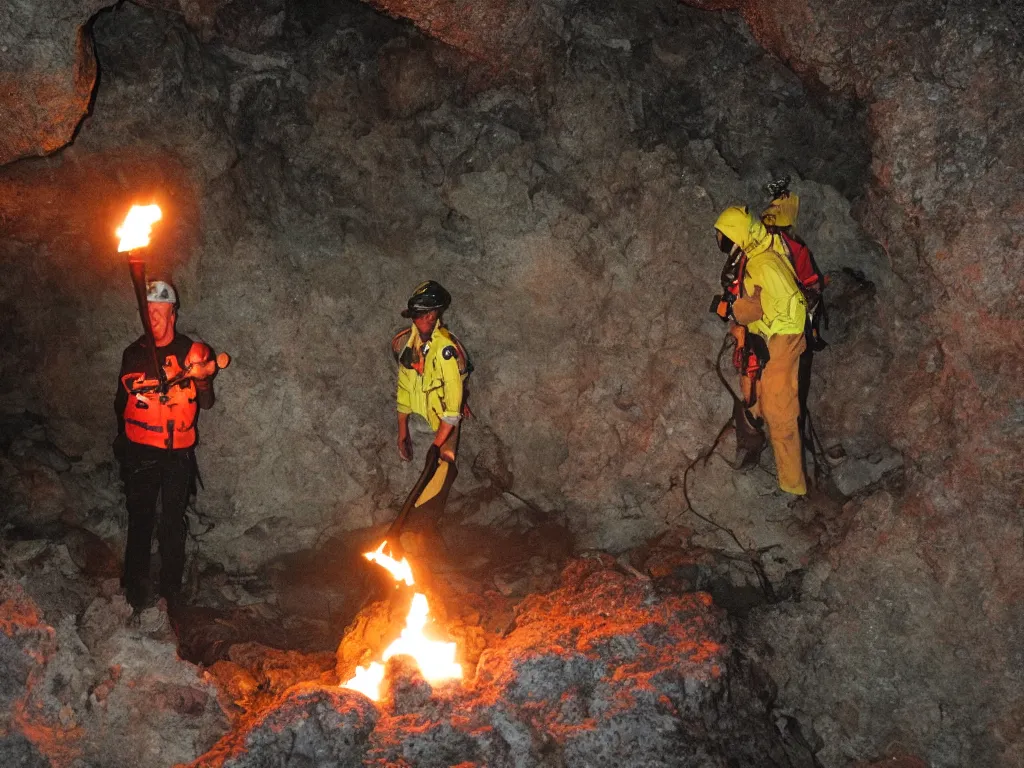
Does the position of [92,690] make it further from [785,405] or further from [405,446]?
[785,405]

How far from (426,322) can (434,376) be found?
0.40 m

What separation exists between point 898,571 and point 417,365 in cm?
354

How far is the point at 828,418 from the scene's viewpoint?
614cm

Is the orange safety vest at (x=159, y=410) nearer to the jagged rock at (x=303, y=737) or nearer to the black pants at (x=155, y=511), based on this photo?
the black pants at (x=155, y=511)

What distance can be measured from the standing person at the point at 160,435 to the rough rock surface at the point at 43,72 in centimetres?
115

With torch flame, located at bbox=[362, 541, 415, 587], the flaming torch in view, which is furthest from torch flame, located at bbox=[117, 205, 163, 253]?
torch flame, located at bbox=[362, 541, 415, 587]

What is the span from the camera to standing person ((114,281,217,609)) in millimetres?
5875

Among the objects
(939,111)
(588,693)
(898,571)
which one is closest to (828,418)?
(898,571)

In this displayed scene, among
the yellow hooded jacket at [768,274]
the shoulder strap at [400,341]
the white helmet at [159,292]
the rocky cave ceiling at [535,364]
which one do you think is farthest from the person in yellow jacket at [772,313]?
the white helmet at [159,292]

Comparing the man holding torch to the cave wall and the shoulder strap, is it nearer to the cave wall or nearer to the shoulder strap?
the cave wall

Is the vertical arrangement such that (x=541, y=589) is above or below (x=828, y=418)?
below

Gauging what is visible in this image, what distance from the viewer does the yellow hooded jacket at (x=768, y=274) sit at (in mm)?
5570

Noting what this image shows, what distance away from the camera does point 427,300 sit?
5996 mm

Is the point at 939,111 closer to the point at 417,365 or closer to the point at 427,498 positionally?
the point at 417,365
